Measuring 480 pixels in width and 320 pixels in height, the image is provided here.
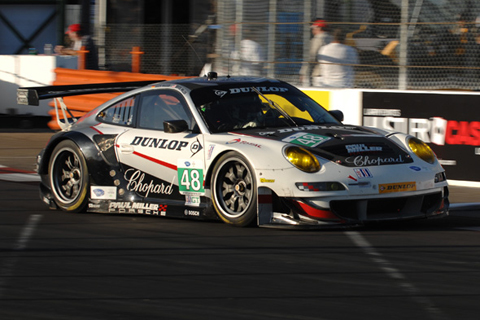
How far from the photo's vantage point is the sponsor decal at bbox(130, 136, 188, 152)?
7.47 meters

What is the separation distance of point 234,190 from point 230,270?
65.6 inches

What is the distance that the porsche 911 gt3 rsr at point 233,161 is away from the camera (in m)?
6.73

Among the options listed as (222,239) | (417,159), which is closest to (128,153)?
(222,239)

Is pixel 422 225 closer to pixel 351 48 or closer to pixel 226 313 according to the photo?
pixel 226 313

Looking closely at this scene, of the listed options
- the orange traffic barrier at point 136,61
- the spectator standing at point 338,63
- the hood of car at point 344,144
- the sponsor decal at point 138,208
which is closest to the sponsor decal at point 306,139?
the hood of car at point 344,144

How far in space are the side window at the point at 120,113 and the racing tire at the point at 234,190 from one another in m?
1.38

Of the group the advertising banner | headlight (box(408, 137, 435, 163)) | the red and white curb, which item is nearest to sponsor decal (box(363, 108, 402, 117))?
the advertising banner

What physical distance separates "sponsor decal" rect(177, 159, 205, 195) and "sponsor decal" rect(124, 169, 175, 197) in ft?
0.47

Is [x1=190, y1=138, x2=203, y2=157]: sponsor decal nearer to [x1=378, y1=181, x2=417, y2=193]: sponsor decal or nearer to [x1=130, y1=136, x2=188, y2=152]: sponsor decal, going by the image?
[x1=130, y1=136, x2=188, y2=152]: sponsor decal

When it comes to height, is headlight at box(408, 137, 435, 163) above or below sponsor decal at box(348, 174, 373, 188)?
above

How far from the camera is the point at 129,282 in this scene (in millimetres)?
5113

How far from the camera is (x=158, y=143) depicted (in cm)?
764

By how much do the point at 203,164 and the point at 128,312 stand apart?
2.95 m

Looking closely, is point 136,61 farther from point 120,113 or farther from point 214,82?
point 214,82
